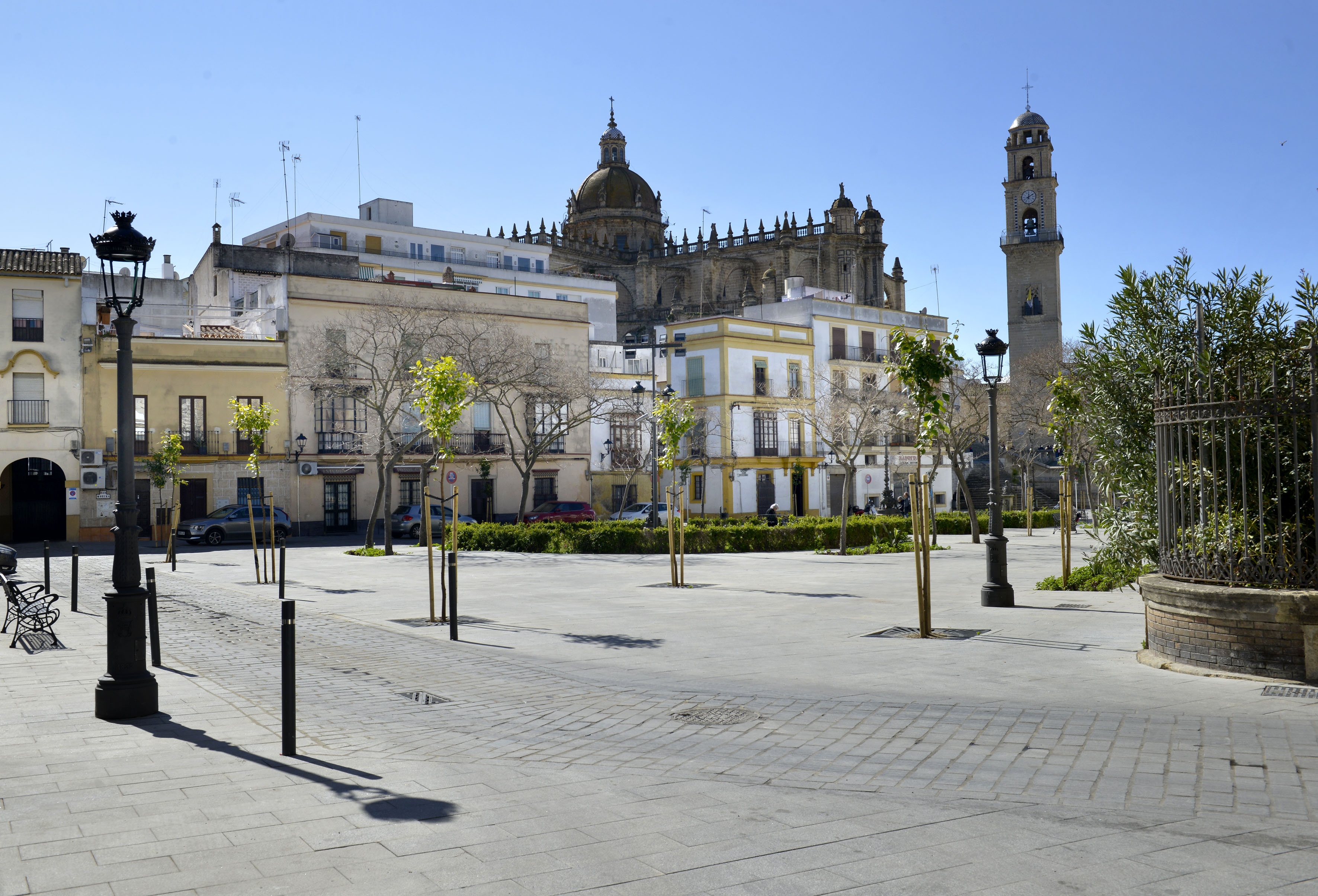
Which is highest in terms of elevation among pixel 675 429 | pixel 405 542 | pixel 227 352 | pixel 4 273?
pixel 4 273

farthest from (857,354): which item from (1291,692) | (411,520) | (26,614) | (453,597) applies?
(1291,692)

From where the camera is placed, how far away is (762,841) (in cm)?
492

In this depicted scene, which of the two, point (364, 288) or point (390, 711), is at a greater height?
point (364, 288)

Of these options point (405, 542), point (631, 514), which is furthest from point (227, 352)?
point (631, 514)

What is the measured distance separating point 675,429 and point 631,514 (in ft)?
82.1

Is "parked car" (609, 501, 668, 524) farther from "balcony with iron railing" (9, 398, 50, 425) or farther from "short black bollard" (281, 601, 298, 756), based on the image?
"short black bollard" (281, 601, 298, 756)

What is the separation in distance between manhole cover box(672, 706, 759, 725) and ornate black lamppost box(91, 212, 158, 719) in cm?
390

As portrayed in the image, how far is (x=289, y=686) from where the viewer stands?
671 centimetres

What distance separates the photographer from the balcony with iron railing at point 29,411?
37188mm

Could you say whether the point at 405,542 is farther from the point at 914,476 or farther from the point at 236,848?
the point at 236,848

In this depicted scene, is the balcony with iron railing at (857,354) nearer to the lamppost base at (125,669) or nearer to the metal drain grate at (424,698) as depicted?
the metal drain grate at (424,698)

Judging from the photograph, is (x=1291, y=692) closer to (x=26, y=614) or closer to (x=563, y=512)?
(x=26, y=614)

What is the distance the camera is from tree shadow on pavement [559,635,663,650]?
1127cm

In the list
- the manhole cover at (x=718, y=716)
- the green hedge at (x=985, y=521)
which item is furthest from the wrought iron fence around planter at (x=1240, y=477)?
the green hedge at (x=985, y=521)
